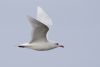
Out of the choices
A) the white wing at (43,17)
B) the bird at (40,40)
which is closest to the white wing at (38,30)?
the bird at (40,40)

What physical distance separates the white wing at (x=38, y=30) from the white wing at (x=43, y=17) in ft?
2.86

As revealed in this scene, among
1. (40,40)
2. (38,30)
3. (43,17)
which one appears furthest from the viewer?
(43,17)

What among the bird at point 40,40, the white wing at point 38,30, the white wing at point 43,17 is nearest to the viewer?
the white wing at point 38,30

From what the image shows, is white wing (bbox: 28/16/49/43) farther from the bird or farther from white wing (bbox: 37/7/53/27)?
white wing (bbox: 37/7/53/27)

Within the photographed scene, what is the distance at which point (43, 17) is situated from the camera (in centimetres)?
2573

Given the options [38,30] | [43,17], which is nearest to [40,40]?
[38,30]

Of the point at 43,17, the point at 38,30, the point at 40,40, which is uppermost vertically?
the point at 43,17

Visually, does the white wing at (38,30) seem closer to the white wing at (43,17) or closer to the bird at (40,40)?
the bird at (40,40)

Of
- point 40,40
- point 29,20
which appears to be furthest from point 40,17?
point 29,20

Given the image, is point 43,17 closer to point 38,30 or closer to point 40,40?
point 40,40

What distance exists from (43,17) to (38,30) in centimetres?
246

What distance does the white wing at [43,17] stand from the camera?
82.1 feet

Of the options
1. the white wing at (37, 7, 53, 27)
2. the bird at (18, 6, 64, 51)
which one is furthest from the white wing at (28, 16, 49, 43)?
the white wing at (37, 7, 53, 27)

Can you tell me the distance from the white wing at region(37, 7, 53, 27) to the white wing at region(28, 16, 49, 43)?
87 cm
